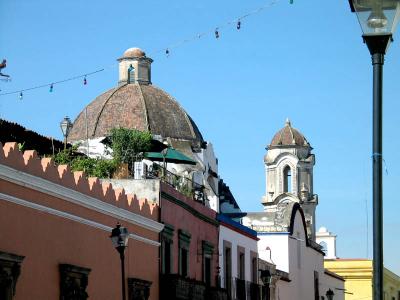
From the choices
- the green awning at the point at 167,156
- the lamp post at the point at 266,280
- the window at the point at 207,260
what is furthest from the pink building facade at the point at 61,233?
the lamp post at the point at 266,280

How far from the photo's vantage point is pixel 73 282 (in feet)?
57.0

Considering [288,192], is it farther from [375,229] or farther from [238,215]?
[375,229]

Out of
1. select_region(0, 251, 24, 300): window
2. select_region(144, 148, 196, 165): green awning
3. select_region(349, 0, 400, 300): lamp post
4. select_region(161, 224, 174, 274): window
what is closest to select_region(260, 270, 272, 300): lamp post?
select_region(144, 148, 196, 165): green awning

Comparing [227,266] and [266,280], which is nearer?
[266,280]

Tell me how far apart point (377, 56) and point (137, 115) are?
33165 mm

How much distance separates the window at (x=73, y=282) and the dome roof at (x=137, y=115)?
73.0 ft

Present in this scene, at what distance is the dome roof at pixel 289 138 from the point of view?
65.3m

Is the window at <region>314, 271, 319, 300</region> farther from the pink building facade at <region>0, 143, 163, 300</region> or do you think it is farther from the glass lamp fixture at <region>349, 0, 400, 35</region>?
the glass lamp fixture at <region>349, 0, 400, 35</region>

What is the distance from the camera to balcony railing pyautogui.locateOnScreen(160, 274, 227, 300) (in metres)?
22.5

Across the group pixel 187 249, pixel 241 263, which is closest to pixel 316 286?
pixel 241 263

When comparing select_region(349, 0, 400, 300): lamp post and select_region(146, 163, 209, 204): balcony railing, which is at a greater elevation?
select_region(146, 163, 209, 204): balcony railing

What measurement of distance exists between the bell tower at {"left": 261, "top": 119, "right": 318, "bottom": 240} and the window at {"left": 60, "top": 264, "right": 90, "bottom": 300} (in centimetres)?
4617

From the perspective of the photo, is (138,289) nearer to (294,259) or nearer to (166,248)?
(166,248)

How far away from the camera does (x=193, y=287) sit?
2395cm
